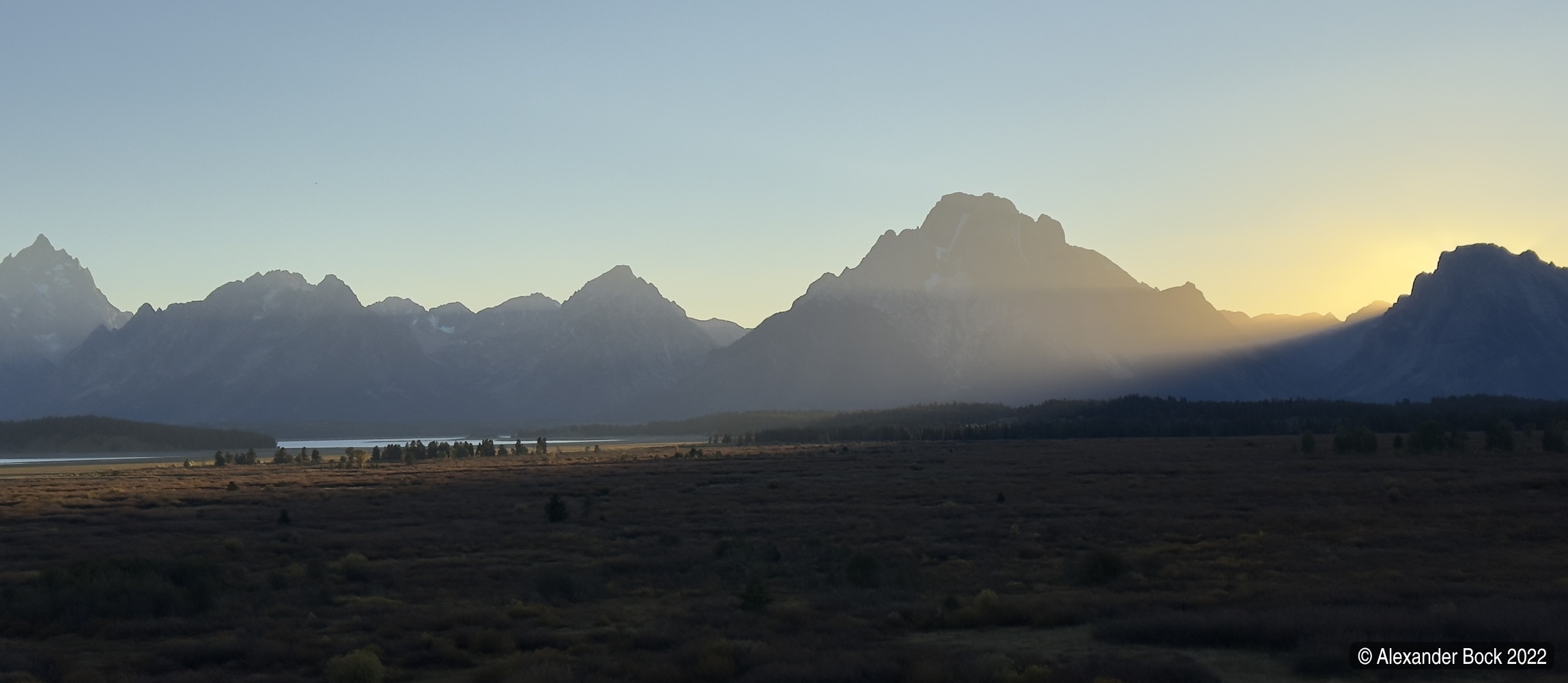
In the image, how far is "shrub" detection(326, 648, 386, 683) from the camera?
2050 cm

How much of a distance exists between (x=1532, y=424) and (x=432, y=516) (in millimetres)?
Answer: 138979

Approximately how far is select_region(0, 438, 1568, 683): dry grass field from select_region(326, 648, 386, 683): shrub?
0.06m

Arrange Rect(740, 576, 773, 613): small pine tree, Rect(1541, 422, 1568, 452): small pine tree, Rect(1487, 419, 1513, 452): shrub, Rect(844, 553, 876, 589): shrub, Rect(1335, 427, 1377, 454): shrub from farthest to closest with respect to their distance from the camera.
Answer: Rect(1335, 427, 1377, 454): shrub
Rect(1487, 419, 1513, 452): shrub
Rect(1541, 422, 1568, 452): small pine tree
Rect(844, 553, 876, 589): shrub
Rect(740, 576, 773, 613): small pine tree

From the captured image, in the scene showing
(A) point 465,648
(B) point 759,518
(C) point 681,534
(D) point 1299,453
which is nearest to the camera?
(A) point 465,648

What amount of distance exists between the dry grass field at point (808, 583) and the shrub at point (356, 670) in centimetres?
6

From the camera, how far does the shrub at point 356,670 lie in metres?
20.5

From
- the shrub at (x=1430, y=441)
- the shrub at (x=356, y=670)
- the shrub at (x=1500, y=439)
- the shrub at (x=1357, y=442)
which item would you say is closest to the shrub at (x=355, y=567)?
the shrub at (x=356, y=670)

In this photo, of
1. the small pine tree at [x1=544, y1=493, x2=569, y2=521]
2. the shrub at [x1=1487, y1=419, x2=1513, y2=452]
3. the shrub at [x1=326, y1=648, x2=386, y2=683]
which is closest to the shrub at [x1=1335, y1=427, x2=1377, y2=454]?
the shrub at [x1=1487, y1=419, x2=1513, y2=452]

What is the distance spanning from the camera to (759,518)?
5372 centimetres

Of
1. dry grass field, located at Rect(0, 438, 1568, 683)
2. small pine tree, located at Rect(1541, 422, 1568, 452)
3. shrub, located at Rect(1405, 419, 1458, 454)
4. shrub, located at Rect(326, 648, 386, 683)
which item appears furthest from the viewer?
shrub, located at Rect(1405, 419, 1458, 454)

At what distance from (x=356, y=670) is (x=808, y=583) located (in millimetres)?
14839

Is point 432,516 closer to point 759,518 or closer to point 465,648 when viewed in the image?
point 759,518

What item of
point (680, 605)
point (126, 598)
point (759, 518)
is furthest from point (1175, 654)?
point (759, 518)

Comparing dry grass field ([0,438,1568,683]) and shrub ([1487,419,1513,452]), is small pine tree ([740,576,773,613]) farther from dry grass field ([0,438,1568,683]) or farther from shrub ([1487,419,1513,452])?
shrub ([1487,419,1513,452])
